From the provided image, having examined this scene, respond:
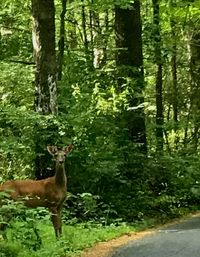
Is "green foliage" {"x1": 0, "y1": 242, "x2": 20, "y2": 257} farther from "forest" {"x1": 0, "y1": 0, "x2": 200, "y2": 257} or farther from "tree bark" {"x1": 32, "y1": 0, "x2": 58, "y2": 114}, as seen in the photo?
"tree bark" {"x1": 32, "y1": 0, "x2": 58, "y2": 114}

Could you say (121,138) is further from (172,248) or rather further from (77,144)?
(172,248)

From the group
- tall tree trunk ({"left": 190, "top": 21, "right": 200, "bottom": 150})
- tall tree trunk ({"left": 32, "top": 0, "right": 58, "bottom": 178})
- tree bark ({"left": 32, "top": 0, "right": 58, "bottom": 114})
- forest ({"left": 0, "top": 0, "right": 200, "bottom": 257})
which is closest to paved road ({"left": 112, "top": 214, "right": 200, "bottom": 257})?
forest ({"left": 0, "top": 0, "right": 200, "bottom": 257})

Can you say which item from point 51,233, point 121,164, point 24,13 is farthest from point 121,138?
point 24,13

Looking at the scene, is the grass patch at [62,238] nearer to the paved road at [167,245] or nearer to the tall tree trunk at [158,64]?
the paved road at [167,245]

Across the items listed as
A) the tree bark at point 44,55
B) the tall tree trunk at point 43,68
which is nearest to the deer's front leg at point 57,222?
the tall tree trunk at point 43,68

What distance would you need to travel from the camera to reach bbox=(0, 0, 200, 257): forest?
13930 mm

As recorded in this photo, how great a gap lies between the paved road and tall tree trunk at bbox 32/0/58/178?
132 inches

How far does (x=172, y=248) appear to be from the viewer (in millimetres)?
9656

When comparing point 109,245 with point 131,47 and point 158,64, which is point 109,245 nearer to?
point 131,47

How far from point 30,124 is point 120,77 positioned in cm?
400

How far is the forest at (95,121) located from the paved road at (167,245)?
1156 mm

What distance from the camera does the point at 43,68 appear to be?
1401 cm

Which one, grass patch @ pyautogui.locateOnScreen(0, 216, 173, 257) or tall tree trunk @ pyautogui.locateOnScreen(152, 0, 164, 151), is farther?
tall tree trunk @ pyautogui.locateOnScreen(152, 0, 164, 151)

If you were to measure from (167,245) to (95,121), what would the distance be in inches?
218
